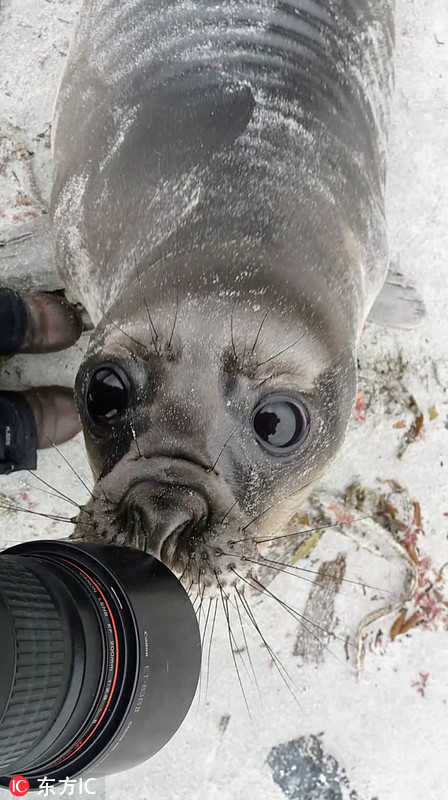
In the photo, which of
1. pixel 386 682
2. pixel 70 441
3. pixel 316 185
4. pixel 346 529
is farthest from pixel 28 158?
pixel 386 682

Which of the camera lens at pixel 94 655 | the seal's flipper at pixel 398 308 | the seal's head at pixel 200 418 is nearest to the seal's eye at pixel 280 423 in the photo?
the seal's head at pixel 200 418

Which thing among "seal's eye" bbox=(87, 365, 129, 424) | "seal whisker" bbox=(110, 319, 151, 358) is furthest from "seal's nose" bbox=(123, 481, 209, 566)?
"seal whisker" bbox=(110, 319, 151, 358)

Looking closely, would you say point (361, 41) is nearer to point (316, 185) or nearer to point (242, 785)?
point (316, 185)

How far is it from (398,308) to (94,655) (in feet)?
6.38

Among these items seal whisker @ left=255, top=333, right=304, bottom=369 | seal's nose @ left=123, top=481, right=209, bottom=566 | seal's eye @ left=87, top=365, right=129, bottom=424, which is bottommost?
seal's nose @ left=123, top=481, right=209, bottom=566

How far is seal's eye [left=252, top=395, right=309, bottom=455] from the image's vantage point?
1.70 m

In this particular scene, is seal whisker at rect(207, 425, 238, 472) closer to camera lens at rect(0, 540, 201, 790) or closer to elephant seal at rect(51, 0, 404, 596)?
elephant seal at rect(51, 0, 404, 596)

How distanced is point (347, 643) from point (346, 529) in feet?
1.63

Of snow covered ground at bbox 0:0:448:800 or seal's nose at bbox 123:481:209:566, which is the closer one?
seal's nose at bbox 123:481:209:566

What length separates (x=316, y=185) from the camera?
6.70ft

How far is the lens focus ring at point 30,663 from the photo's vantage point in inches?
53.5

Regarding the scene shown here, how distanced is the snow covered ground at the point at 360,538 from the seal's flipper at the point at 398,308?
139 mm

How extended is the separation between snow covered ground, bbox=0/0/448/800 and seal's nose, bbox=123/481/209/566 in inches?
59.1

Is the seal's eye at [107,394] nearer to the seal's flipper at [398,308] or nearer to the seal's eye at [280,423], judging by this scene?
the seal's eye at [280,423]
